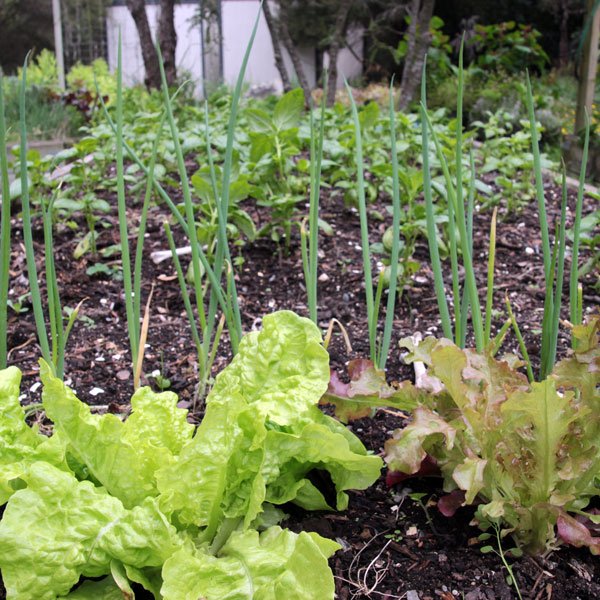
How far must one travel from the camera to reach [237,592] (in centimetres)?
99

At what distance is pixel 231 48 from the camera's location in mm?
13492

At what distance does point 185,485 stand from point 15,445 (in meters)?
0.31

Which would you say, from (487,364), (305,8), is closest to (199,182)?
(487,364)

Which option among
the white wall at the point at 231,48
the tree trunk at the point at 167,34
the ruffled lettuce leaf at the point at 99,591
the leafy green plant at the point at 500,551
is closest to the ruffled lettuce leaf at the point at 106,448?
the ruffled lettuce leaf at the point at 99,591

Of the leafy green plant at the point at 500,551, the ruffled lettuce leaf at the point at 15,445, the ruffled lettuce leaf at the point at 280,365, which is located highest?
the ruffled lettuce leaf at the point at 280,365

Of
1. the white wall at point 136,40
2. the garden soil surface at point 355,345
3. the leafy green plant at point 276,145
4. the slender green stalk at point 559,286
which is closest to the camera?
the garden soil surface at point 355,345

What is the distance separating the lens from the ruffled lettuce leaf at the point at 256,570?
3.07ft

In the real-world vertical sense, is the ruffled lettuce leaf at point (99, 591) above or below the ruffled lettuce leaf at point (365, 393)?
below

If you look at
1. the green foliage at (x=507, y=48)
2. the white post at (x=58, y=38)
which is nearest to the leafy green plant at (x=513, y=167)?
the green foliage at (x=507, y=48)

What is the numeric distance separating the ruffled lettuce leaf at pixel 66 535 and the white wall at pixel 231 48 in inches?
413

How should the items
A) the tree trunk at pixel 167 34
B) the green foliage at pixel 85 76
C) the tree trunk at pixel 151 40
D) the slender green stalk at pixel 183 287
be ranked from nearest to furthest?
the slender green stalk at pixel 183 287, the tree trunk at pixel 151 40, the tree trunk at pixel 167 34, the green foliage at pixel 85 76

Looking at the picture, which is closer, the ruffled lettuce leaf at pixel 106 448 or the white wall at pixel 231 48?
the ruffled lettuce leaf at pixel 106 448

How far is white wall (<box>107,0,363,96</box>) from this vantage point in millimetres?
11305

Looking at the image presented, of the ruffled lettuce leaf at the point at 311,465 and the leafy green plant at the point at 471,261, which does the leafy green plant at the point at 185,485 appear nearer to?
the ruffled lettuce leaf at the point at 311,465
